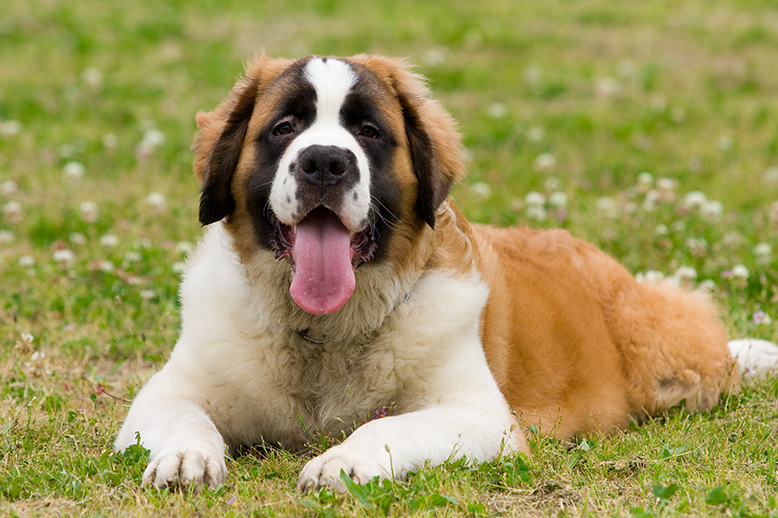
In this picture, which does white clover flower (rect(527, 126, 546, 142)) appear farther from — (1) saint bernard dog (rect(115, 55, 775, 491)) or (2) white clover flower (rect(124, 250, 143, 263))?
(1) saint bernard dog (rect(115, 55, 775, 491))

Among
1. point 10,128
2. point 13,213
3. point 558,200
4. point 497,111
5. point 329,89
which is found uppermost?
point 329,89

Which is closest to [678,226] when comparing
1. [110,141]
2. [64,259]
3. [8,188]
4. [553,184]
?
[553,184]

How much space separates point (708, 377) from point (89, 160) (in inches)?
232

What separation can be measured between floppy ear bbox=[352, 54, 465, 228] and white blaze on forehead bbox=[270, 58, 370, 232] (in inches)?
9.1

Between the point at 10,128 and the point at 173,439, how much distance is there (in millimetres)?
6541

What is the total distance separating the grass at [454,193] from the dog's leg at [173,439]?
7 centimetres

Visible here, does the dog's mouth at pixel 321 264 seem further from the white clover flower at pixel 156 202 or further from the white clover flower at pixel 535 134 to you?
the white clover flower at pixel 535 134

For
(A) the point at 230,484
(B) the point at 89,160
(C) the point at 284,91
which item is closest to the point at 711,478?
(A) the point at 230,484

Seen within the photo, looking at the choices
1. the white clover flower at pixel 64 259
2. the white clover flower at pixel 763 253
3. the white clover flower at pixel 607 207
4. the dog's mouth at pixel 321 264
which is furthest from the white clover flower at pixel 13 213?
the white clover flower at pixel 763 253

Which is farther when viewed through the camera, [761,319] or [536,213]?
[536,213]

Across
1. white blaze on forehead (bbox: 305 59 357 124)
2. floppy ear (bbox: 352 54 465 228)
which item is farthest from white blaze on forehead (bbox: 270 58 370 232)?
floppy ear (bbox: 352 54 465 228)

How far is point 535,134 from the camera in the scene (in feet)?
28.7

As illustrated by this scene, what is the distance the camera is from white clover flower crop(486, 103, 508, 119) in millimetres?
9156

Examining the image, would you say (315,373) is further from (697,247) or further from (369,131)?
(697,247)
